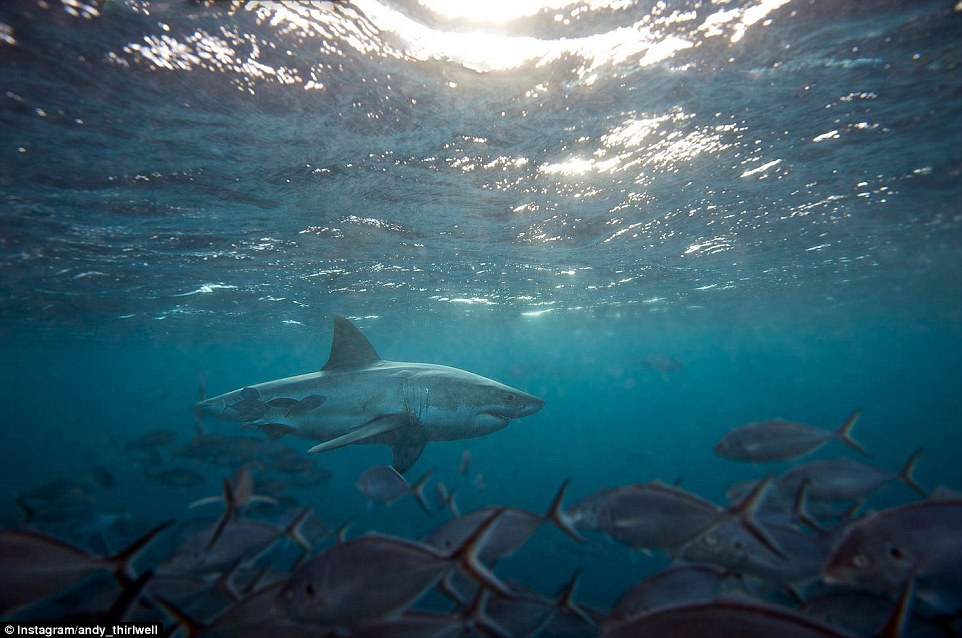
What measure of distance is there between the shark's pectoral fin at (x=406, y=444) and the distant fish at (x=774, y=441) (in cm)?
517

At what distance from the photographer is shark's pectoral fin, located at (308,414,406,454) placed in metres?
6.90

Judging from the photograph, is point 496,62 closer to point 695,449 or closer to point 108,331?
point 108,331

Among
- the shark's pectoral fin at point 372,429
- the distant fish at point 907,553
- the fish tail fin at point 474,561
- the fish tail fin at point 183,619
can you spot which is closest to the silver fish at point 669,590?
the distant fish at point 907,553

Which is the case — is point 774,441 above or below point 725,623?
below

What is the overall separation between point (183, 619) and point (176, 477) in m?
11.4

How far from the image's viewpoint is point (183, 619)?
270 centimetres

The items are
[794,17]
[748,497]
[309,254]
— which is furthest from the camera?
[309,254]

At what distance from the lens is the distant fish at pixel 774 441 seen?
5.16 metres

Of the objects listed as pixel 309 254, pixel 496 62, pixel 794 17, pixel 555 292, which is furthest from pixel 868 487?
pixel 555 292

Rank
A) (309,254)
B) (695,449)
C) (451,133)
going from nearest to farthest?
(451,133), (309,254), (695,449)

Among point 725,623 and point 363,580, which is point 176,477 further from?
point 725,623

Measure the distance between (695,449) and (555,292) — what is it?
32142 mm

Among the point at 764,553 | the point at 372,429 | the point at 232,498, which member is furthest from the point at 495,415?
the point at 232,498

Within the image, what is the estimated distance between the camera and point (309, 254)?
627 inches
